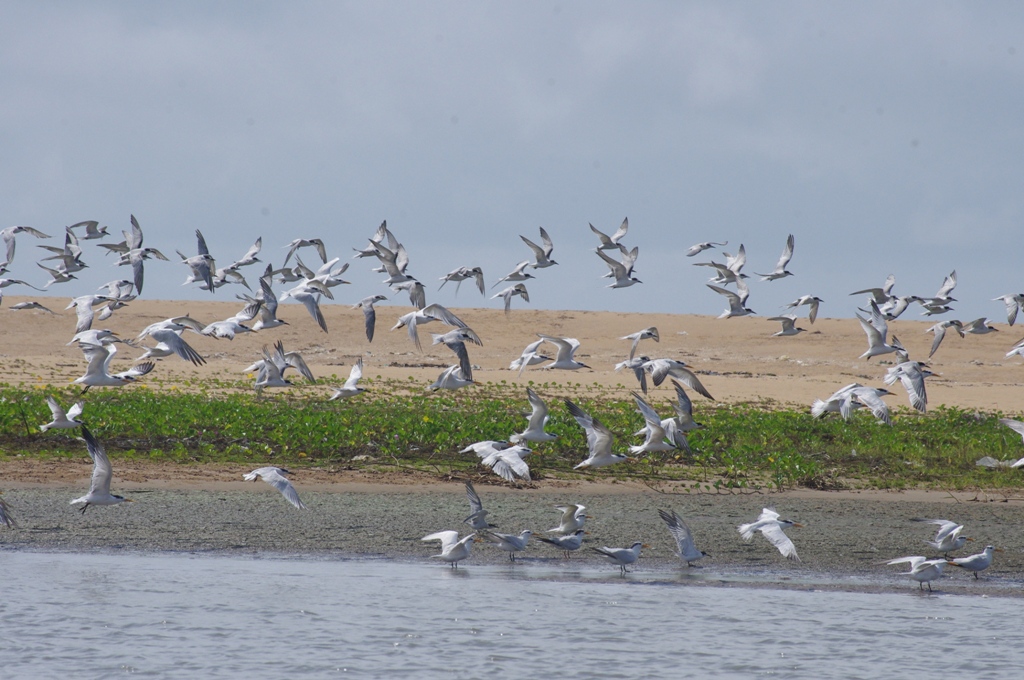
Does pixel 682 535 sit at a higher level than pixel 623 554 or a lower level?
higher

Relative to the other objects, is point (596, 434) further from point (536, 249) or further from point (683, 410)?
point (536, 249)

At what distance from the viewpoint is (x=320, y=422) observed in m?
20.7

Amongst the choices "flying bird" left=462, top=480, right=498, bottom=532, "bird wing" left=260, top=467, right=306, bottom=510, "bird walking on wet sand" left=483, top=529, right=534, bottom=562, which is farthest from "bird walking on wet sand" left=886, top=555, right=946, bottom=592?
"bird wing" left=260, top=467, right=306, bottom=510

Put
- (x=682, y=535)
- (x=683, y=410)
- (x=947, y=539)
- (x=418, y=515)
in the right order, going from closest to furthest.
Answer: (x=682, y=535), (x=947, y=539), (x=418, y=515), (x=683, y=410)

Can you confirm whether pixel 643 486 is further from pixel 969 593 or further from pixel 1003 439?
pixel 1003 439

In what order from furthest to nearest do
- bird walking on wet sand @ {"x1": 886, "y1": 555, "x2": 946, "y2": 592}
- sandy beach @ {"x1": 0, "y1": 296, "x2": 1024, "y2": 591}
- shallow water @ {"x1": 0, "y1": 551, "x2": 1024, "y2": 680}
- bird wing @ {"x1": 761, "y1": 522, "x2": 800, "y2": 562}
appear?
1. sandy beach @ {"x1": 0, "y1": 296, "x2": 1024, "y2": 591}
2. bird wing @ {"x1": 761, "y1": 522, "x2": 800, "y2": 562}
3. bird walking on wet sand @ {"x1": 886, "y1": 555, "x2": 946, "y2": 592}
4. shallow water @ {"x1": 0, "y1": 551, "x2": 1024, "y2": 680}

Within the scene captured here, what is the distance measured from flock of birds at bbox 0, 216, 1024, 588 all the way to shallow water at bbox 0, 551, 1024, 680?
0.65 metres

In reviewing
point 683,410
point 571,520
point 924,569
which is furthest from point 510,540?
point 924,569

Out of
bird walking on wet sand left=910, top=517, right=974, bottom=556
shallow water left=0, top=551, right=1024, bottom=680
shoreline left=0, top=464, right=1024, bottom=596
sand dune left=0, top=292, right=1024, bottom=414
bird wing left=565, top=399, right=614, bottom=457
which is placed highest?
sand dune left=0, top=292, right=1024, bottom=414

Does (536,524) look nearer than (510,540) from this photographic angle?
No

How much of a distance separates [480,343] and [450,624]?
620cm

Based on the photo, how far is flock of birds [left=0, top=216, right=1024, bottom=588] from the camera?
47.0 ft

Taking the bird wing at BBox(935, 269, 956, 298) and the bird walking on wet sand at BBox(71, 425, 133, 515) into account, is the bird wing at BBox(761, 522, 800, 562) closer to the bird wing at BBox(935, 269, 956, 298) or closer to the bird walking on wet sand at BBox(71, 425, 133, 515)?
the bird walking on wet sand at BBox(71, 425, 133, 515)

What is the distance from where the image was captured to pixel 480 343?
59.6ft
